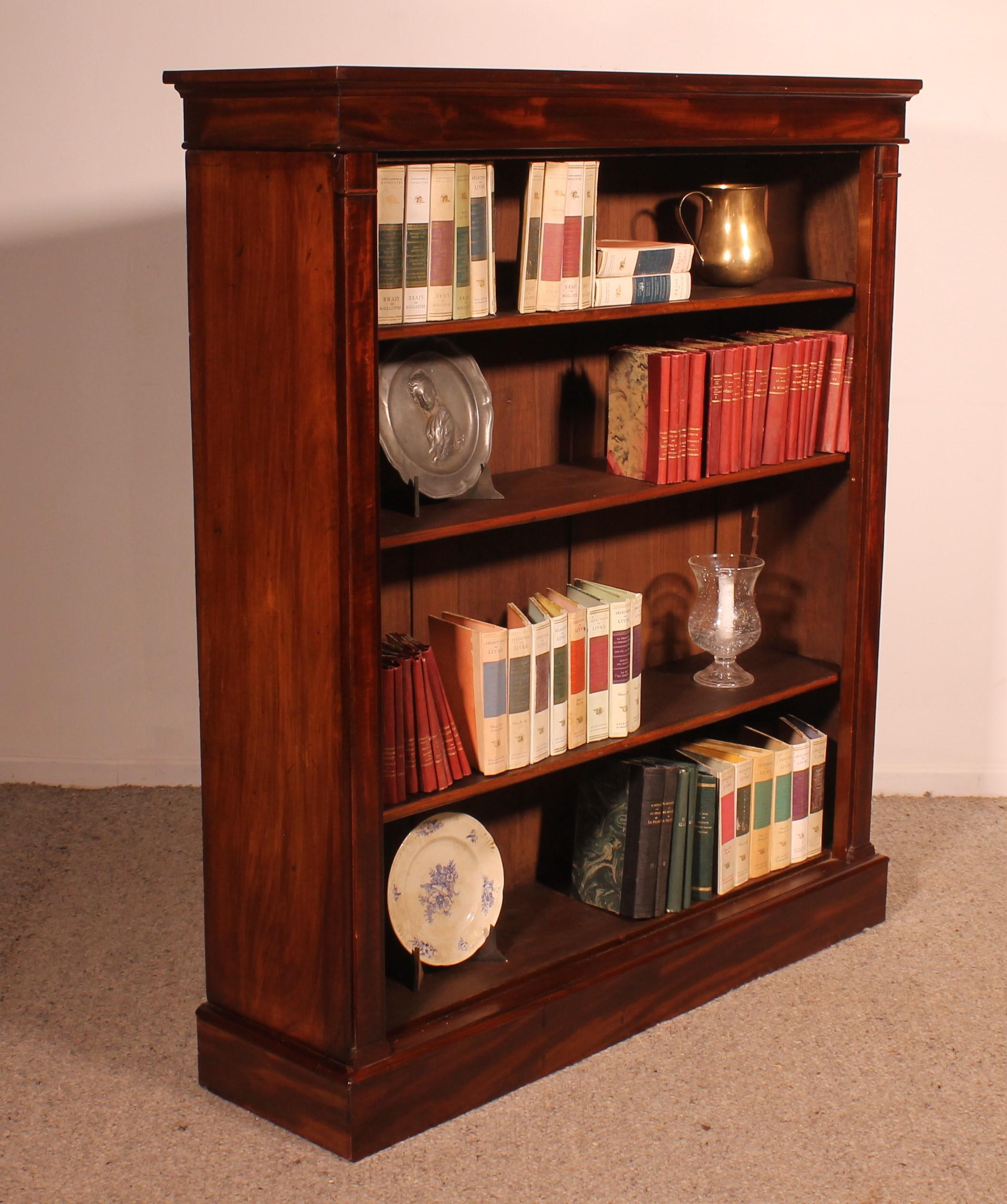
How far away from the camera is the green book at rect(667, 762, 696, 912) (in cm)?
275

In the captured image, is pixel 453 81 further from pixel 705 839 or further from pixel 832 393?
pixel 705 839

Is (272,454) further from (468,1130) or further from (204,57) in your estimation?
(204,57)

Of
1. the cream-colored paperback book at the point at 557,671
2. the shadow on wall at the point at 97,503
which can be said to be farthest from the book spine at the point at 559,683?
the shadow on wall at the point at 97,503

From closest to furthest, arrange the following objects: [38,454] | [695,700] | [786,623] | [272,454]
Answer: [272,454]
[695,700]
[786,623]
[38,454]

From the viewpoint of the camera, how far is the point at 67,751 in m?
3.77

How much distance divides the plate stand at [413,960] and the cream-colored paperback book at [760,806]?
0.59m

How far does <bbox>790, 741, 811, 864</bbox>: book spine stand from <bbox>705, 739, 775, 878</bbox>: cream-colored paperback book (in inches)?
2.4

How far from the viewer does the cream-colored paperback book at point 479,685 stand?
2395 mm

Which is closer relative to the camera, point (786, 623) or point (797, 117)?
point (797, 117)

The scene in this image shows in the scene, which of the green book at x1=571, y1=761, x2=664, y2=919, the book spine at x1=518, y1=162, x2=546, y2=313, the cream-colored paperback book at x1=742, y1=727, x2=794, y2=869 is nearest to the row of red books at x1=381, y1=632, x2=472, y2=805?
the green book at x1=571, y1=761, x2=664, y2=919

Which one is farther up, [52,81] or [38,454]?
[52,81]

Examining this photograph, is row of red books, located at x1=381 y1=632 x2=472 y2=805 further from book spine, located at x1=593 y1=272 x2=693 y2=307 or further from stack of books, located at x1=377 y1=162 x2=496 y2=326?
book spine, located at x1=593 y1=272 x2=693 y2=307

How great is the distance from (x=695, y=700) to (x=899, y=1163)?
894 millimetres

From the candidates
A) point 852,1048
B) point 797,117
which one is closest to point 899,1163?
point 852,1048
